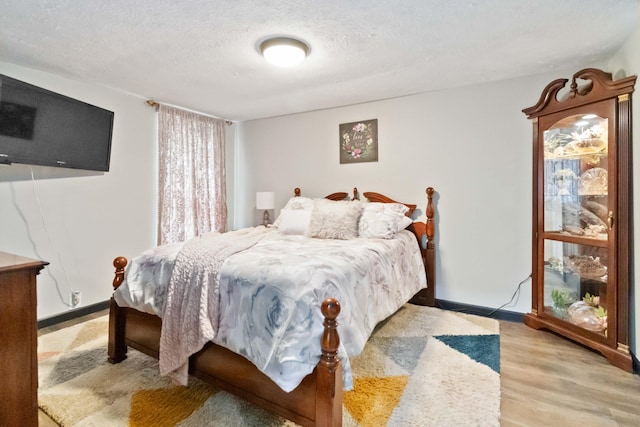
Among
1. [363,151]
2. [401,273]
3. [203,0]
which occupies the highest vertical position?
[203,0]

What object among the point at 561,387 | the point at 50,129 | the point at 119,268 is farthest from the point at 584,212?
the point at 50,129

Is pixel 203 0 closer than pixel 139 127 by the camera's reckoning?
Yes

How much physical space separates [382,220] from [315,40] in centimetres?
157

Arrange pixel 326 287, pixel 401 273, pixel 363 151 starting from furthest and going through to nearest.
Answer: pixel 363 151
pixel 401 273
pixel 326 287

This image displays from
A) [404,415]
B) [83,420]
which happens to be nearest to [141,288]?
[83,420]

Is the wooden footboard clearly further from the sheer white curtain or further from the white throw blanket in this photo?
the sheer white curtain

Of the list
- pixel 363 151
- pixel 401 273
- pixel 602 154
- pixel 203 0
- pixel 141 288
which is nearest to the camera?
pixel 203 0

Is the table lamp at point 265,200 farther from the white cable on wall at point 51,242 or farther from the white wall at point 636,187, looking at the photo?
the white wall at point 636,187

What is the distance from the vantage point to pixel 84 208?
2930mm

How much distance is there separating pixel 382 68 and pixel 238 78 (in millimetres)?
1293

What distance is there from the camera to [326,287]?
1.49m

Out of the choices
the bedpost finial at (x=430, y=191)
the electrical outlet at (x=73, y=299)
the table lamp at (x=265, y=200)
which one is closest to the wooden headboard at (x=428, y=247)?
the bedpost finial at (x=430, y=191)

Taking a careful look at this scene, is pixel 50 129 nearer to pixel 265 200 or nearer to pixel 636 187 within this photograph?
pixel 265 200

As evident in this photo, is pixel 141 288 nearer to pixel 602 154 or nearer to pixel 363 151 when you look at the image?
pixel 363 151
